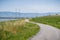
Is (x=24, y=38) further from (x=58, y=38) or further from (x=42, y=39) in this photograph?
(x=58, y=38)

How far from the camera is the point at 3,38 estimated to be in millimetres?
8391

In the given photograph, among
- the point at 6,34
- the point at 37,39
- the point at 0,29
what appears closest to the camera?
the point at 37,39

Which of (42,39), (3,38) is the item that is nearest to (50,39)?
(42,39)

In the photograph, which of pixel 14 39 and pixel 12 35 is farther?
pixel 12 35

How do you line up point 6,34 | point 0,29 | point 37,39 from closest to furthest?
point 37,39
point 6,34
point 0,29

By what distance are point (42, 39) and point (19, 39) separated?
102cm

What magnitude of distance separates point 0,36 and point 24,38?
112 centimetres

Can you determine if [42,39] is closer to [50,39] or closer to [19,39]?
[50,39]

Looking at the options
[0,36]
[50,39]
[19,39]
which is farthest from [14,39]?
[50,39]

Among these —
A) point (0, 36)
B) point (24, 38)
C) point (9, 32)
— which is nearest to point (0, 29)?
point (9, 32)

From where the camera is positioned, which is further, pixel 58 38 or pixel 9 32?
pixel 9 32

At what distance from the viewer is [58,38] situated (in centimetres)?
841

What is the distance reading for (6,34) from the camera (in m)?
8.97

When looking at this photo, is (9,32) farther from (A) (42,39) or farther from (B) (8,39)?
(A) (42,39)
